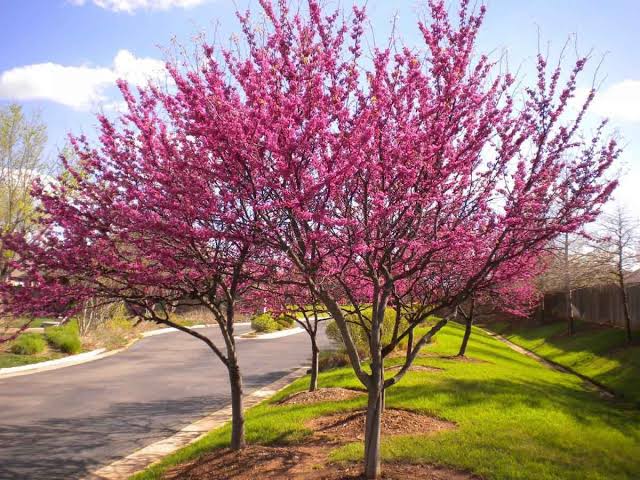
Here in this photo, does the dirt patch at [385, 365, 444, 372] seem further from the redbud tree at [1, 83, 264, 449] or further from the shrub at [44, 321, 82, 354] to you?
the shrub at [44, 321, 82, 354]

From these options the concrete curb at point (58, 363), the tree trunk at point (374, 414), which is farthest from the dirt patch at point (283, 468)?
the concrete curb at point (58, 363)

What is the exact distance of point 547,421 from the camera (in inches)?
403

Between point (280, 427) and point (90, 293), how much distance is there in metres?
4.27

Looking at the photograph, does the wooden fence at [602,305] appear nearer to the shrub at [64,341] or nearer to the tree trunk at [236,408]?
the tree trunk at [236,408]

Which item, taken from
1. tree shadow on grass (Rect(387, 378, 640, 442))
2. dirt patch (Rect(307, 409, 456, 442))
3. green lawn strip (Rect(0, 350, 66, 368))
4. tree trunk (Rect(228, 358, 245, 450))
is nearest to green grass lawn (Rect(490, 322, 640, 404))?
tree shadow on grass (Rect(387, 378, 640, 442))

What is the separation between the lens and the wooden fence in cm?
2603

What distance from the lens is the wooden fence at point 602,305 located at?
2603 centimetres

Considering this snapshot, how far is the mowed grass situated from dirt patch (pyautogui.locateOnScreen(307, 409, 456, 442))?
0.91ft

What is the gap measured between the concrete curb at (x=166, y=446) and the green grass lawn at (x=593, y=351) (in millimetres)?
12571

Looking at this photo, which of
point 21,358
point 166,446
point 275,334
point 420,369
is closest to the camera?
point 166,446

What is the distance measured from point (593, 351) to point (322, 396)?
59.8ft

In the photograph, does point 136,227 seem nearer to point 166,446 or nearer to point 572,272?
point 166,446

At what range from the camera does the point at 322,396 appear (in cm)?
1223

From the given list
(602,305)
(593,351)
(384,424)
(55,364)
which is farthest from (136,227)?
(602,305)
